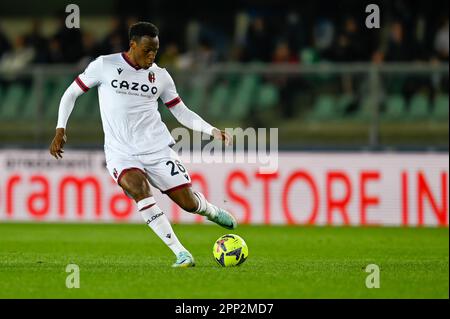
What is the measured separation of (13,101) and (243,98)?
153 inches

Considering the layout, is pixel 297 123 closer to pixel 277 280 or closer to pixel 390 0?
pixel 390 0

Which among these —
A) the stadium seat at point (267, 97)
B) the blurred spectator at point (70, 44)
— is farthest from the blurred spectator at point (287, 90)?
the blurred spectator at point (70, 44)

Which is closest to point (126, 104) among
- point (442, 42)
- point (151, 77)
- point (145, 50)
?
point (151, 77)

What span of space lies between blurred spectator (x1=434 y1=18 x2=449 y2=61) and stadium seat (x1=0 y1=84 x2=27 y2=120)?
6896 millimetres

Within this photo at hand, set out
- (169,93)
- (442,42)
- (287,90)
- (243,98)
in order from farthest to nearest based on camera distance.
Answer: (442,42) < (243,98) < (287,90) < (169,93)

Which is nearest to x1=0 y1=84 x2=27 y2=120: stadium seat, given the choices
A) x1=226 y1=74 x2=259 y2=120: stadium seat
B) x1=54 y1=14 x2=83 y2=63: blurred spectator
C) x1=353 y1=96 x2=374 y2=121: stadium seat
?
x1=54 y1=14 x2=83 y2=63: blurred spectator

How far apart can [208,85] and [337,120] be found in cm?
215

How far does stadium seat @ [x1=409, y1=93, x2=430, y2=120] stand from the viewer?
16.4m

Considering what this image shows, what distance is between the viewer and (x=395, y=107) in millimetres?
16656

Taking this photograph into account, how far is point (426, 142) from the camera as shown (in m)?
16.5

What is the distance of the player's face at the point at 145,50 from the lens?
10078 millimetres

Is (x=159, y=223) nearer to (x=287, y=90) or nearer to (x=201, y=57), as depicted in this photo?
(x=287, y=90)
